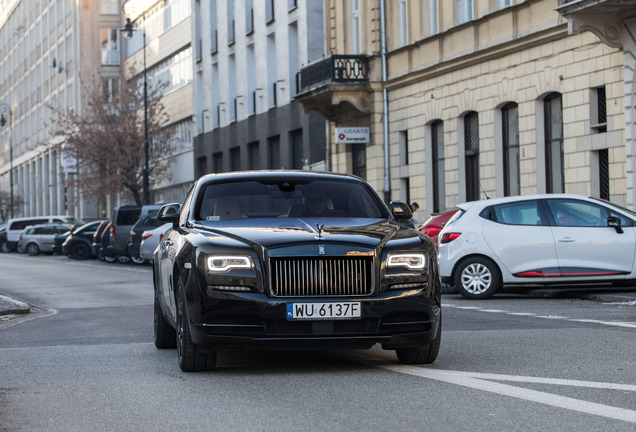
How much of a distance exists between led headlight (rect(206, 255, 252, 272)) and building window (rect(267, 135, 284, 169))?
130ft

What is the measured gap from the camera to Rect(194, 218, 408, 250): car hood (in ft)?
29.8

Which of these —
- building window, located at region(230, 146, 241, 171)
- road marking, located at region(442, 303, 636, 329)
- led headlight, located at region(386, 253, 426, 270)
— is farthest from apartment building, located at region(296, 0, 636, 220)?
led headlight, located at region(386, 253, 426, 270)

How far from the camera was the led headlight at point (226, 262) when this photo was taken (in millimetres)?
9008

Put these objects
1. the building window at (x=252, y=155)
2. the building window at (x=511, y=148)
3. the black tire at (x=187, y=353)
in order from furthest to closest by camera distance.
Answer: the building window at (x=252, y=155) < the building window at (x=511, y=148) < the black tire at (x=187, y=353)

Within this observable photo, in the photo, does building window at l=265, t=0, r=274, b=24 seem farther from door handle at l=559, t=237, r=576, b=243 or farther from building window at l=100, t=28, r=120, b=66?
building window at l=100, t=28, r=120, b=66

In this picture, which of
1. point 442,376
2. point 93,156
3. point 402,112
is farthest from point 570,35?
point 93,156

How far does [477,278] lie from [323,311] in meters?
10.3

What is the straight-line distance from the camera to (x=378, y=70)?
37.0 m

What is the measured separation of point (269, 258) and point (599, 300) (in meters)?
10.2

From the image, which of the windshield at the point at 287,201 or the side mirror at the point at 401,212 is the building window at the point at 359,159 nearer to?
the side mirror at the point at 401,212

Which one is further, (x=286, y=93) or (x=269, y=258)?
(x=286, y=93)

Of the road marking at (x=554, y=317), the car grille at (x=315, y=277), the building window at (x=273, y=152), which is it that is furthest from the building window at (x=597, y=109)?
the building window at (x=273, y=152)

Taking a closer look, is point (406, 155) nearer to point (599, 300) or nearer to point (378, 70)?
point (378, 70)

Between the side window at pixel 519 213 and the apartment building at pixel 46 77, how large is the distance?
55.2m
